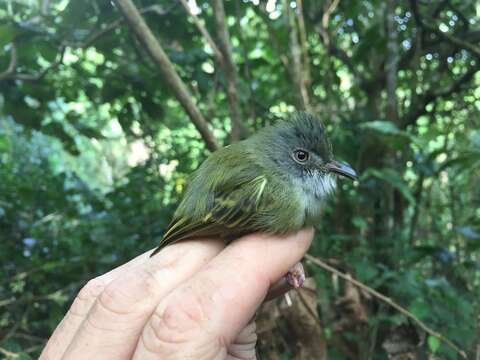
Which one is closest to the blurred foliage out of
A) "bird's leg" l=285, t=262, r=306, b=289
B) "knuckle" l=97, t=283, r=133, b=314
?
"bird's leg" l=285, t=262, r=306, b=289

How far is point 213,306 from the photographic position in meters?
1.19

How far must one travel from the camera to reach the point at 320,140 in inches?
69.1

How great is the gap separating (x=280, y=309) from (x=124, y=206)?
1.47m

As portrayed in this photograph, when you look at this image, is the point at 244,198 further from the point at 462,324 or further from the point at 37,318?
the point at 37,318

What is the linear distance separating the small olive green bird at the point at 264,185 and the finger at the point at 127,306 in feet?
0.48

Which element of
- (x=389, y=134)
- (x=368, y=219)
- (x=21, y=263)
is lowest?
(x=368, y=219)

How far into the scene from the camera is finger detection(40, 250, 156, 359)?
1.41 meters

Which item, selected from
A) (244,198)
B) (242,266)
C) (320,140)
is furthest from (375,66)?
(242,266)

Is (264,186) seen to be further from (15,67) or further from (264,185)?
(15,67)

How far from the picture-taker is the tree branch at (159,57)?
1.82 m

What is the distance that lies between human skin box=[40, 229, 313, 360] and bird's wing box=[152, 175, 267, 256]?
5cm

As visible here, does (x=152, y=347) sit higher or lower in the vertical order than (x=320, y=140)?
lower

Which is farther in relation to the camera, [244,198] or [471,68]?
[471,68]

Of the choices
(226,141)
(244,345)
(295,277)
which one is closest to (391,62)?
(226,141)
